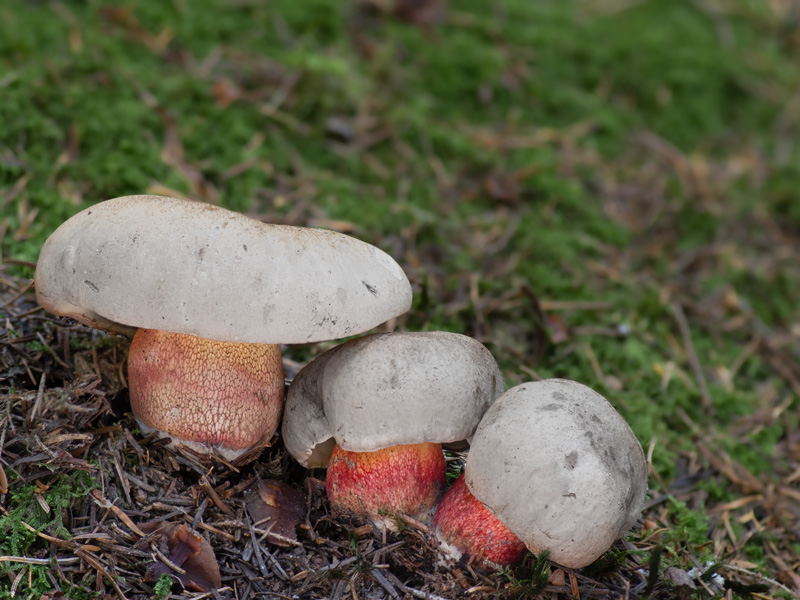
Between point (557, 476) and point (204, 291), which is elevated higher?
point (204, 291)

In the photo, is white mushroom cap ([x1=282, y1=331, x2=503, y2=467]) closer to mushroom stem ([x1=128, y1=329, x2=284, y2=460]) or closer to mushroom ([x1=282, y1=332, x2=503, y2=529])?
mushroom ([x1=282, y1=332, x2=503, y2=529])

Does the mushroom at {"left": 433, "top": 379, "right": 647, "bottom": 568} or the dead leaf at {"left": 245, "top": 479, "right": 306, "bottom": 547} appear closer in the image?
the mushroom at {"left": 433, "top": 379, "right": 647, "bottom": 568}

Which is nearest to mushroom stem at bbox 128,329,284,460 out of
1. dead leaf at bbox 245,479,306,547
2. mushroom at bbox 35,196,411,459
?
mushroom at bbox 35,196,411,459

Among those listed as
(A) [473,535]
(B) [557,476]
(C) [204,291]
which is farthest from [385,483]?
(C) [204,291]

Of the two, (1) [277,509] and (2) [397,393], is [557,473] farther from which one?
(1) [277,509]

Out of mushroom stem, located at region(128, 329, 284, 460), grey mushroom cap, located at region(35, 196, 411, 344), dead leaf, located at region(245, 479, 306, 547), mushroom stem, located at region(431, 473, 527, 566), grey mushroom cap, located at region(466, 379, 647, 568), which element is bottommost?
dead leaf, located at region(245, 479, 306, 547)

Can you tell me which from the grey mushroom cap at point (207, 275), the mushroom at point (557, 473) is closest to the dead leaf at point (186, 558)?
the grey mushroom cap at point (207, 275)

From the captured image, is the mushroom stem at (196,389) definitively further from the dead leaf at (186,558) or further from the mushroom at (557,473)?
the mushroom at (557,473)
